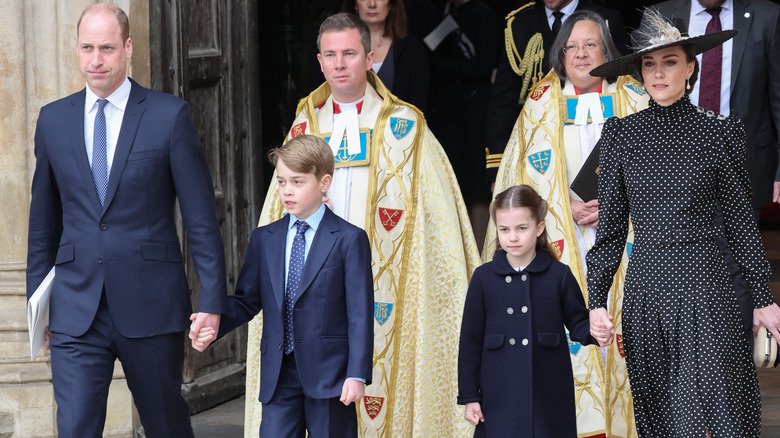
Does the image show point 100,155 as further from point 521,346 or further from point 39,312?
point 521,346

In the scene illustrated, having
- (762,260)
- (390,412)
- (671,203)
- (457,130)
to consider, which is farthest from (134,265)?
(457,130)

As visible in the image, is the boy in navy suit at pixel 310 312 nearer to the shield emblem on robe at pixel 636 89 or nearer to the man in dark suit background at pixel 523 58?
the shield emblem on robe at pixel 636 89

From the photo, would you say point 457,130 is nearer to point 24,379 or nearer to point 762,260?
point 24,379

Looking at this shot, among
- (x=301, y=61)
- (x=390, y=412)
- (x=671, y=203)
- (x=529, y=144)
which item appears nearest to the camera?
(x=671, y=203)

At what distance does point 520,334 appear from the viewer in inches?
177

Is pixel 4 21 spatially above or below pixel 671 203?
above

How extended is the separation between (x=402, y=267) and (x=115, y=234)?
1.33 m

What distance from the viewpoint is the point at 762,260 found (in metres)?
4.15

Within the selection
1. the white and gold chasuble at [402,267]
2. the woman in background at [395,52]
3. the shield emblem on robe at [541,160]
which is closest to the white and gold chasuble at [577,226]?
the shield emblem on robe at [541,160]

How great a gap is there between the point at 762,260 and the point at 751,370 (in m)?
0.35

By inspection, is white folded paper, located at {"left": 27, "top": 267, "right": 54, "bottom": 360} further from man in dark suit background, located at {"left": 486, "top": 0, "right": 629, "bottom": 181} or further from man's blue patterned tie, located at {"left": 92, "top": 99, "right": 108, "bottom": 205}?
man in dark suit background, located at {"left": 486, "top": 0, "right": 629, "bottom": 181}

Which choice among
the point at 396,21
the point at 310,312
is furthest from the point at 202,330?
the point at 396,21

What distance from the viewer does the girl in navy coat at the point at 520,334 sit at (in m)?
4.46

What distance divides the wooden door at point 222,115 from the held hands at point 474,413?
6.94 feet
